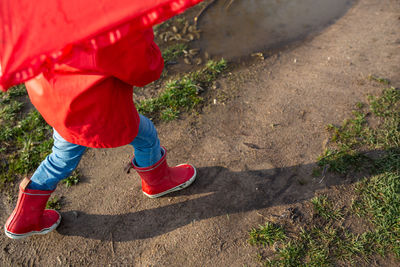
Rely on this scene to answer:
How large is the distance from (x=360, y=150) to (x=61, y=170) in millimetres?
2528

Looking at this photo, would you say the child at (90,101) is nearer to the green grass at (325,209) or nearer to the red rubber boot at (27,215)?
the red rubber boot at (27,215)

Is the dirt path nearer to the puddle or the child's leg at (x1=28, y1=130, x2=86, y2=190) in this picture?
the puddle

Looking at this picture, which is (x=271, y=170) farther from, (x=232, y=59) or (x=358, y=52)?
(x=358, y=52)

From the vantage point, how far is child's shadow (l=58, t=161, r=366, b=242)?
2648 mm

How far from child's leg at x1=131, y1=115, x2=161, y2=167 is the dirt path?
49 centimetres

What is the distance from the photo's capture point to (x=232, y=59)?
4.04 m

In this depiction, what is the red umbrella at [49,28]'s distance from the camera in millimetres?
1112

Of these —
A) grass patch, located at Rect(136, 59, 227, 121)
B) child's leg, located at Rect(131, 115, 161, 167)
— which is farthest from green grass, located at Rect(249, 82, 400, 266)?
grass patch, located at Rect(136, 59, 227, 121)

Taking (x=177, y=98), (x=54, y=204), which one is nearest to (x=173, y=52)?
(x=177, y=98)

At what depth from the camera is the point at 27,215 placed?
93.8 inches

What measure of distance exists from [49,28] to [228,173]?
209 cm

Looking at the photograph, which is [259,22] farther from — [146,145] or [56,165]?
[56,165]

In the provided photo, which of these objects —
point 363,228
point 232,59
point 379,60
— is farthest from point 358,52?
point 363,228

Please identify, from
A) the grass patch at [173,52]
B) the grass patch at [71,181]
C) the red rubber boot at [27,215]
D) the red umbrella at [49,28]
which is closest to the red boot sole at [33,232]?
the red rubber boot at [27,215]
